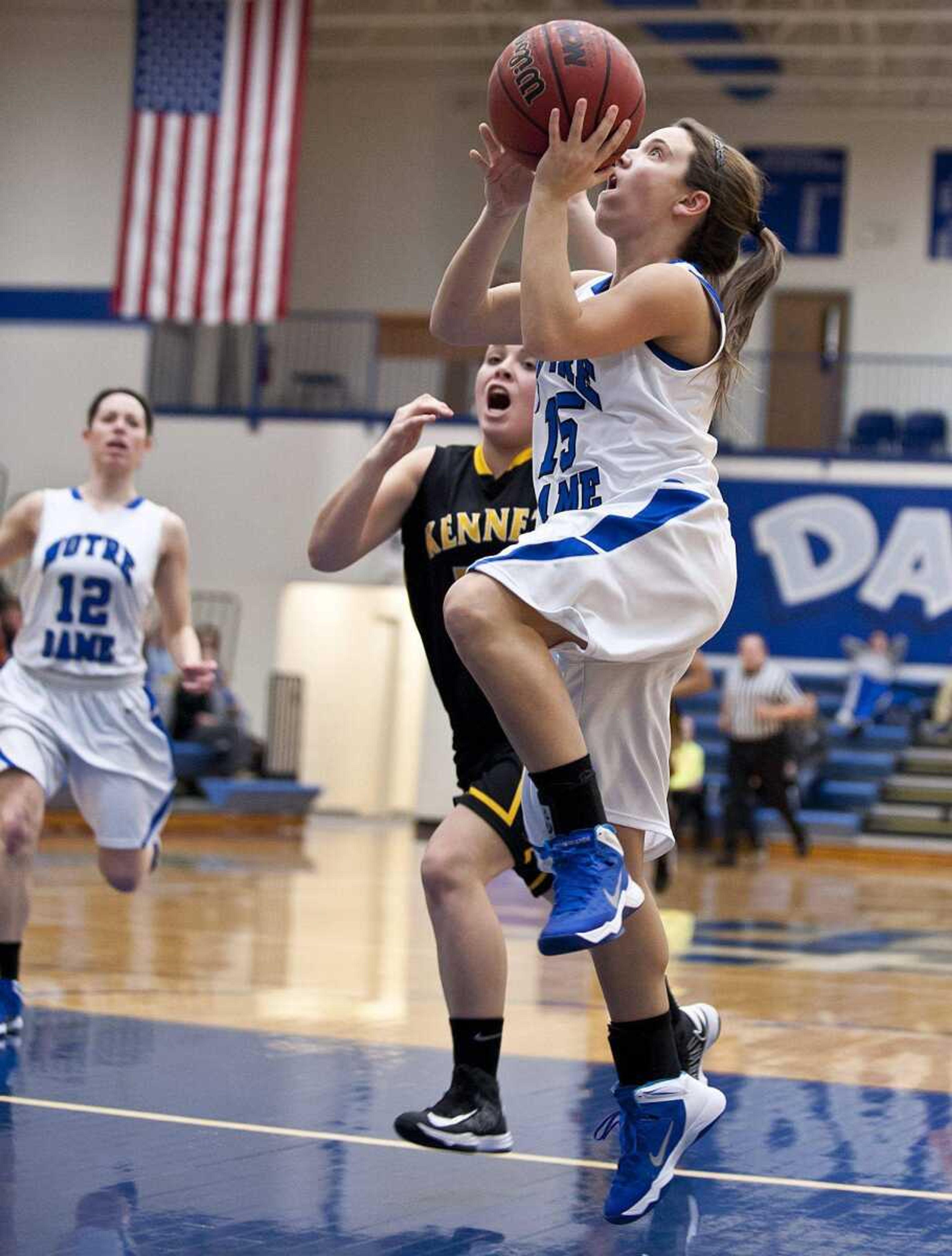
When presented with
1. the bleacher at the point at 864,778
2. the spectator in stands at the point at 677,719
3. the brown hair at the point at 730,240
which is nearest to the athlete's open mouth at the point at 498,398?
the brown hair at the point at 730,240

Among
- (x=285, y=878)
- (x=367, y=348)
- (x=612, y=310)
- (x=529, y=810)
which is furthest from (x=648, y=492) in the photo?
(x=367, y=348)

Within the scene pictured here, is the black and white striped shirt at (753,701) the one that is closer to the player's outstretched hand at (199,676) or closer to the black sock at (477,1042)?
the player's outstretched hand at (199,676)

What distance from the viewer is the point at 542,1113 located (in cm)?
439

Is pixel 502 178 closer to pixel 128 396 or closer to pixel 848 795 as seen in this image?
pixel 128 396

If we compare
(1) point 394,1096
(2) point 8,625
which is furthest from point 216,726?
(1) point 394,1096

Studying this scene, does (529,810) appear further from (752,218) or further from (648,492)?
(752,218)

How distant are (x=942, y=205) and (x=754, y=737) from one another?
9.41 metres

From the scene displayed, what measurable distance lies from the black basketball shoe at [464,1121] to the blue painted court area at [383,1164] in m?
0.12

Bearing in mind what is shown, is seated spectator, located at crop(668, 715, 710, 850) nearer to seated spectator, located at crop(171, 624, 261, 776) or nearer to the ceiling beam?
seated spectator, located at crop(171, 624, 261, 776)

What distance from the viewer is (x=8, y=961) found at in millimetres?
5055

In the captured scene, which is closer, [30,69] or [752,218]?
[752,218]

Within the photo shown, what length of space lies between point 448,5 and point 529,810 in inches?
745

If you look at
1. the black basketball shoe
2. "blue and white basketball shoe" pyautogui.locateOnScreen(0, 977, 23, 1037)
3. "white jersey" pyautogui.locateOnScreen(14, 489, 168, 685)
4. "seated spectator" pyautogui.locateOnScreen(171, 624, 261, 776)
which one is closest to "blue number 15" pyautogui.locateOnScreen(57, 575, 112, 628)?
"white jersey" pyautogui.locateOnScreen(14, 489, 168, 685)

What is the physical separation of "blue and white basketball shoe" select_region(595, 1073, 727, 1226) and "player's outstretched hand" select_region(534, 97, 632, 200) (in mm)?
1515
